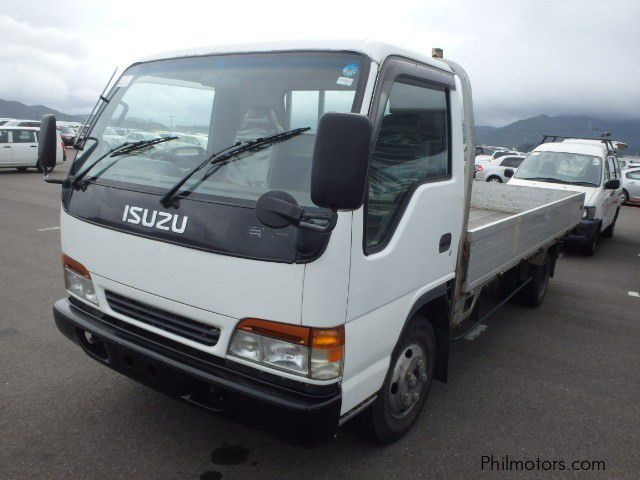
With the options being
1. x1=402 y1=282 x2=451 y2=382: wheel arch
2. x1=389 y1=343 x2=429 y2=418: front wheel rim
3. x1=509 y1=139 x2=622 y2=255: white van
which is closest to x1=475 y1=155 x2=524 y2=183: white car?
x1=509 y1=139 x2=622 y2=255: white van

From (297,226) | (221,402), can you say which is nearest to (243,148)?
(297,226)

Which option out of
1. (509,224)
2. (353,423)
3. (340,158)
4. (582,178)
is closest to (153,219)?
(340,158)

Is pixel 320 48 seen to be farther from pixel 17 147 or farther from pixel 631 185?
pixel 17 147

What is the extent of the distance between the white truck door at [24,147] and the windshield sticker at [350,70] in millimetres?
18351

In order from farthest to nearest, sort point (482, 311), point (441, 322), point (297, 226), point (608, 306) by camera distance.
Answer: point (608, 306) < point (482, 311) < point (441, 322) < point (297, 226)

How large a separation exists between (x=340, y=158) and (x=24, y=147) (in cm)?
1894

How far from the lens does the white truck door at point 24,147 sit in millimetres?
17375

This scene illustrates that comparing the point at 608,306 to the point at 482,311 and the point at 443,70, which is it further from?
the point at 443,70

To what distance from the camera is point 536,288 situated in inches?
224

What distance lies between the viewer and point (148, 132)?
9.11ft

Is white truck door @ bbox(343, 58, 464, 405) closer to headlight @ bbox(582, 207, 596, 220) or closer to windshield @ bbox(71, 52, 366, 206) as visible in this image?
windshield @ bbox(71, 52, 366, 206)

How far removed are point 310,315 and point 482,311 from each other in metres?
3.24

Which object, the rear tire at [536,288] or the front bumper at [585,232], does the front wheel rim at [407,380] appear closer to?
the rear tire at [536,288]

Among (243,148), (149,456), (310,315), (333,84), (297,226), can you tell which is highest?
(333,84)
